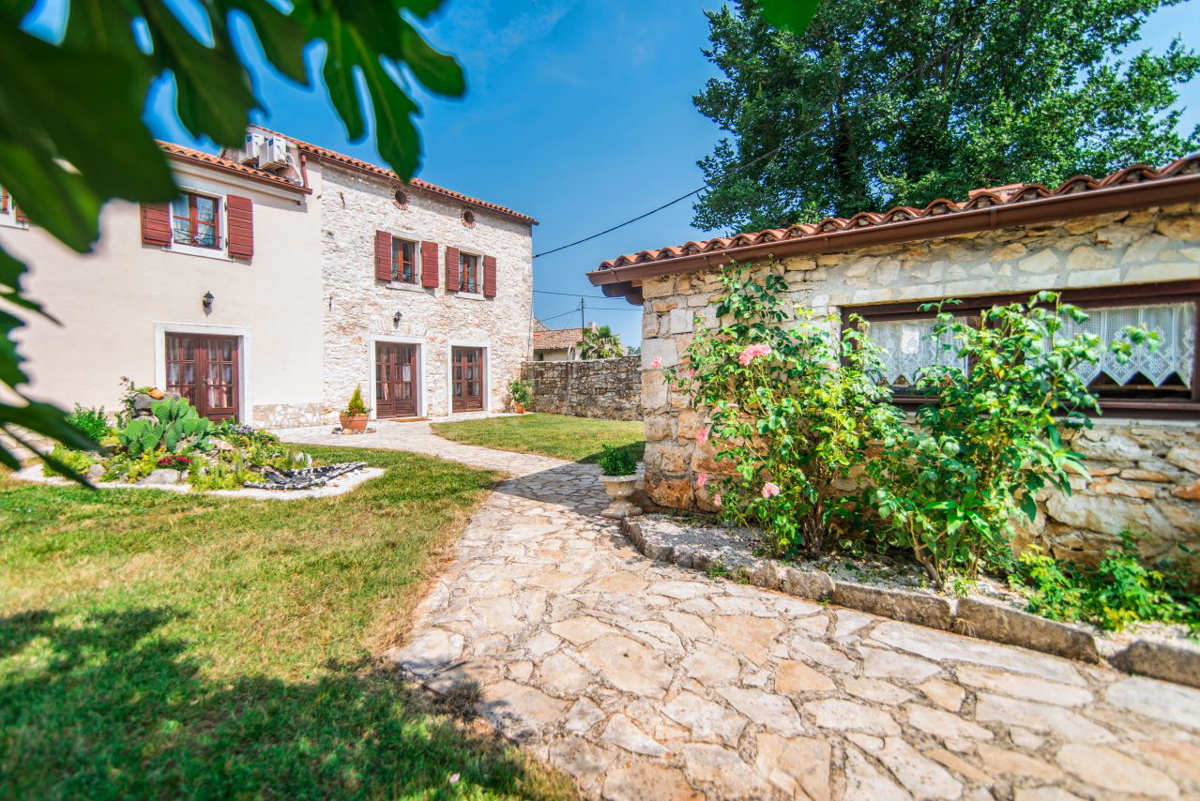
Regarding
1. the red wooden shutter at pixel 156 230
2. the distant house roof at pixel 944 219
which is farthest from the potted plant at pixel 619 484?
the red wooden shutter at pixel 156 230

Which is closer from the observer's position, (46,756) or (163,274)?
(46,756)

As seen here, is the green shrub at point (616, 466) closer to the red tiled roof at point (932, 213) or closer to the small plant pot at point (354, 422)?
the red tiled roof at point (932, 213)

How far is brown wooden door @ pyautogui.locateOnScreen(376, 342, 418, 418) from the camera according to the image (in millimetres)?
14234

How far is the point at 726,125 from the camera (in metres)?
13.7

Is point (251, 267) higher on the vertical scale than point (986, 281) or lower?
higher

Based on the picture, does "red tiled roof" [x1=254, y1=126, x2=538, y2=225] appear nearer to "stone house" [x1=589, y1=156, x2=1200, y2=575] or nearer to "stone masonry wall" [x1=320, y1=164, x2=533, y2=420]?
"stone masonry wall" [x1=320, y1=164, x2=533, y2=420]

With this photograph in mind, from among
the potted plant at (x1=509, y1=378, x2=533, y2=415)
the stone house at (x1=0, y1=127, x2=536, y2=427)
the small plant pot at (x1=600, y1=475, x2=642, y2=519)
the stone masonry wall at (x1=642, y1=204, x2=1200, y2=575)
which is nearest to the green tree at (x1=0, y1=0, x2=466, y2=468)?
the stone masonry wall at (x1=642, y1=204, x2=1200, y2=575)

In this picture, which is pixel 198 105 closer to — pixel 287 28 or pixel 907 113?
pixel 287 28

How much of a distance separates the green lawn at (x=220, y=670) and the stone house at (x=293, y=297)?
6.58 m

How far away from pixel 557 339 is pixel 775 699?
24055 millimetres

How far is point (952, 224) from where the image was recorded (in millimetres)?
3674

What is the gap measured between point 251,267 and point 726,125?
11483mm

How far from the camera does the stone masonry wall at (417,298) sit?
13133 millimetres

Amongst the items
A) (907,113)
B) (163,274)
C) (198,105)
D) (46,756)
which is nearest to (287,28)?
(198,105)
